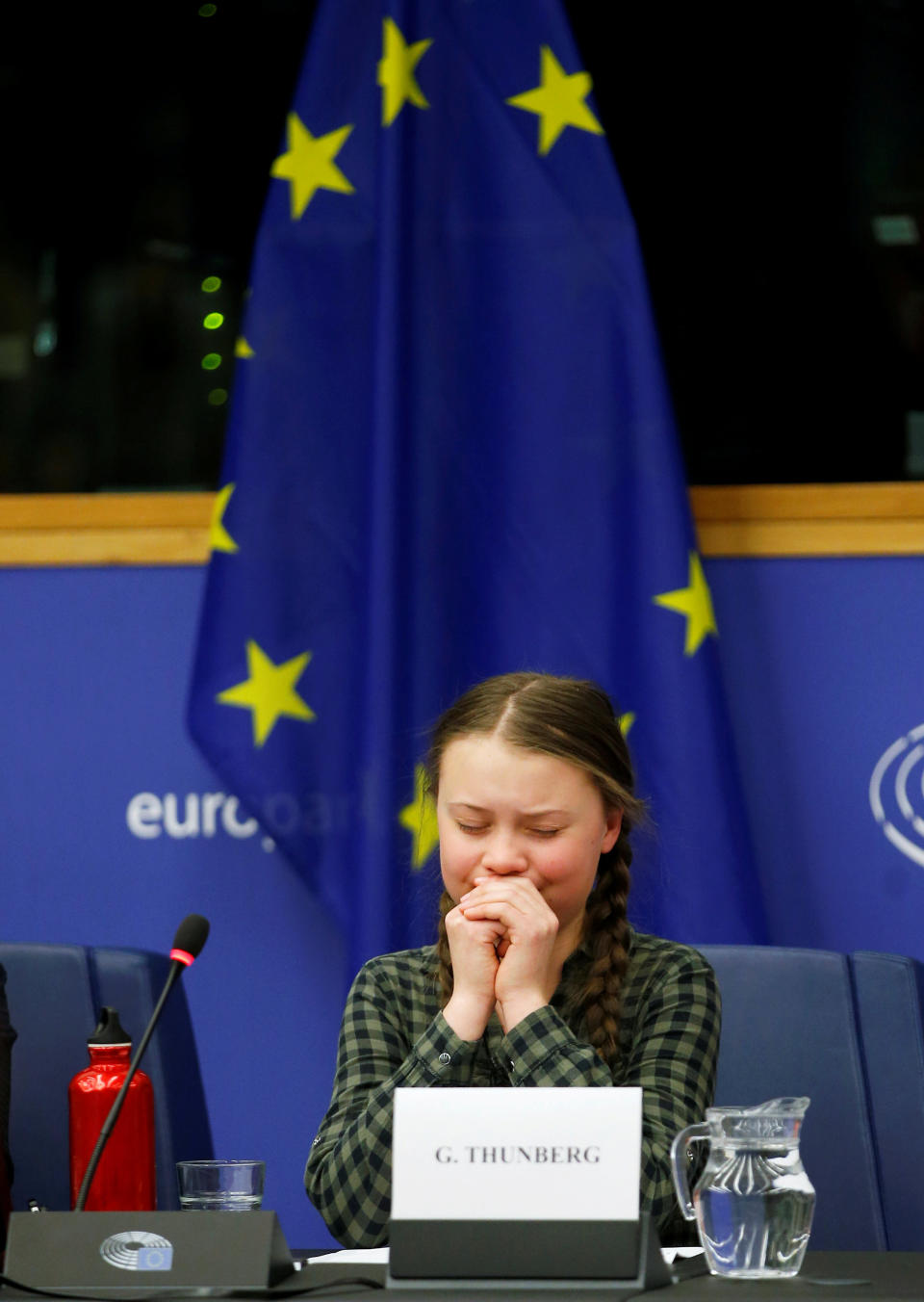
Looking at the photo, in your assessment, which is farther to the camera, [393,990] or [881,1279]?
[393,990]

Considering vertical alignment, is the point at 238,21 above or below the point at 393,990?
above

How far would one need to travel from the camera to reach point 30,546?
2660 millimetres

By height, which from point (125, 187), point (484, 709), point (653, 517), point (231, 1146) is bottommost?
point (231, 1146)

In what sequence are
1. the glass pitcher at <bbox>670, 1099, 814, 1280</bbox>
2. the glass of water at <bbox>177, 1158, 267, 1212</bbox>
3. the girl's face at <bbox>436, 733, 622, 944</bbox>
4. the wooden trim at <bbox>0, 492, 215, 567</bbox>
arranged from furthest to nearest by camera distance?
the wooden trim at <bbox>0, 492, 215, 567</bbox>, the girl's face at <bbox>436, 733, 622, 944</bbox>, the glass of water at <bbox>177, 1158, 267, 1212</bbox>, the glass pitcher at <bbox>670, 1099, 814, 1280</bbox>

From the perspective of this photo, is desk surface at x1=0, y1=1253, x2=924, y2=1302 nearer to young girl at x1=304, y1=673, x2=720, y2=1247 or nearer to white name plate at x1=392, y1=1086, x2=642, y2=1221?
white name plate at x1=392, y1=1086, x2=642, y2=1221

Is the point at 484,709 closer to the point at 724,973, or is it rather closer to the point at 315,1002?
the point at 724,973

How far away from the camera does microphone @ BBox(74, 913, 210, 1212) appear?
4.06 feet

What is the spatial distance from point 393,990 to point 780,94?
1635 mm

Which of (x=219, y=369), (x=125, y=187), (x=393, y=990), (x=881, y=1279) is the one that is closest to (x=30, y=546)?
(x=219, y=369)

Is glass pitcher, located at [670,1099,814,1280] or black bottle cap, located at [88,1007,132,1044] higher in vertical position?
black bottle cap, located at [88,1007,132,1044]

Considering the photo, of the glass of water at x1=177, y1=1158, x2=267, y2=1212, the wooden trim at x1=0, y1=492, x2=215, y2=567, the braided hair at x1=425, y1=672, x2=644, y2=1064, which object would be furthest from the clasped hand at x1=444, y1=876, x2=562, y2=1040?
the wooden trim at x1=0, y1=492, x2=215, y2=567

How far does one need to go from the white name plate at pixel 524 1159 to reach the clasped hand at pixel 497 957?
38 cm

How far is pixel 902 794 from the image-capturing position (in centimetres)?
247

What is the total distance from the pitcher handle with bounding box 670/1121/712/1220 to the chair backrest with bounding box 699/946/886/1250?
0.65m
